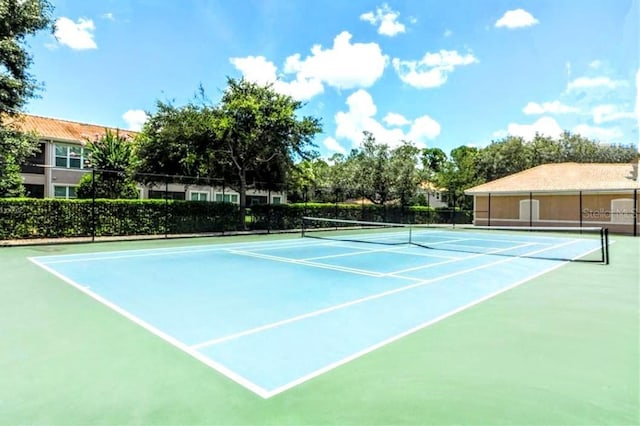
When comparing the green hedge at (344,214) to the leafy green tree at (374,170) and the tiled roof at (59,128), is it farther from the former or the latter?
the tiled roof at (59,128)

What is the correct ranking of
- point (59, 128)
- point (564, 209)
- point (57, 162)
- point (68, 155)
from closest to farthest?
point (57, 162)
point (564, 209)
point (68, 155)
point (59, 128)

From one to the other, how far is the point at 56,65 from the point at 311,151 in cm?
1176

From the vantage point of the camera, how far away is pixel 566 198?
82.4 ft

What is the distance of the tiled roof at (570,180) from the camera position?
23.2 m

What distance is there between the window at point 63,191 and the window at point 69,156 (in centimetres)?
136

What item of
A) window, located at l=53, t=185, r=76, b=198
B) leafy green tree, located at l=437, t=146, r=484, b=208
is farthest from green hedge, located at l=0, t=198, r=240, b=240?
leafy green tree, located at l=437, t=146, r=484, b=208

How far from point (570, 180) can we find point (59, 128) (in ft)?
113

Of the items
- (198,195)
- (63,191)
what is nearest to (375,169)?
(198,195)

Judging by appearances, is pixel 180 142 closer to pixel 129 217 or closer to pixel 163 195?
pixel 129 217

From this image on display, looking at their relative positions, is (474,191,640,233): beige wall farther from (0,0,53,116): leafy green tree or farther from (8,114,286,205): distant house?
(0,0,53,116): leafy green tree

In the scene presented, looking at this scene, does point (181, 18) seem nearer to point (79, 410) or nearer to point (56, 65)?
point (56, 65)

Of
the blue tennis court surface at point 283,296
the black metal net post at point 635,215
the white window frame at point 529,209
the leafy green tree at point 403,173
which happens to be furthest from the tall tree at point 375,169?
the blue tennis court surface at point 283,296

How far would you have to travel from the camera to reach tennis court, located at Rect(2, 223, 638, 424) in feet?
10.2

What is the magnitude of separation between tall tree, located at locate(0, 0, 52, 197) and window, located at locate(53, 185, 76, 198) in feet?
35.2
